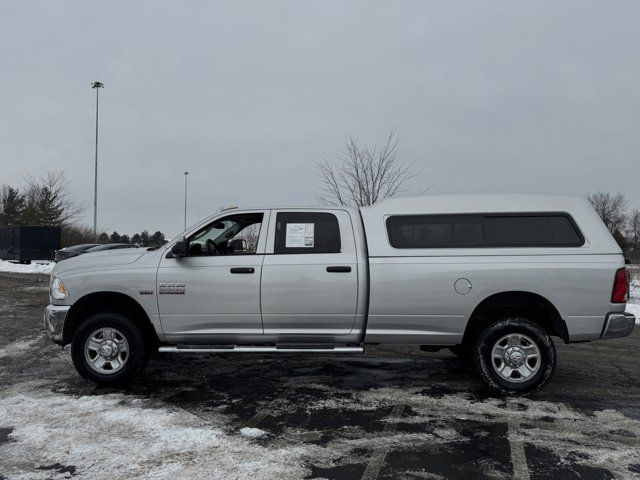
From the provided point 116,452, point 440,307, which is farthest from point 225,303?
point 440,307

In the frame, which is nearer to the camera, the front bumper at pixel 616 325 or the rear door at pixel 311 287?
the front bumper at pixel 616 325

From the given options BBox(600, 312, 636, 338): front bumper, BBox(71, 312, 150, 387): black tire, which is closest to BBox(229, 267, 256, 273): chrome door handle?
BBox(71, 312, 150, 387): black tire

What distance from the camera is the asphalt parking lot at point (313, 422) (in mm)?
3539

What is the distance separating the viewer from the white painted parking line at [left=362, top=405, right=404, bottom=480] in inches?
135

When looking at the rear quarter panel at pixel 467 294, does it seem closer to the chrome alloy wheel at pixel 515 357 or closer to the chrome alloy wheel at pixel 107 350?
the chrome alloy wheel at pixel 515 357

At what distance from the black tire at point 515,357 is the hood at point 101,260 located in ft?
12.4

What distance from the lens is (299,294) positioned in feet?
17.2

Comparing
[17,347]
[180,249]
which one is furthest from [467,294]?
[17,347]

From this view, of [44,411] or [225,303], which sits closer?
[44,411]

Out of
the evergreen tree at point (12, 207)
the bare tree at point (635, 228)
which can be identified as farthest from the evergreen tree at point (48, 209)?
the bare tree at point (635, 228)

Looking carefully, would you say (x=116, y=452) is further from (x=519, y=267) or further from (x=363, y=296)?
(x=519, y=267)

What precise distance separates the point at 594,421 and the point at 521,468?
1.39 m

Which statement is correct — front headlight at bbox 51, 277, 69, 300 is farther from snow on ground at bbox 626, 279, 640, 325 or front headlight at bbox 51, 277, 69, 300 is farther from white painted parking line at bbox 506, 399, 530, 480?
snow on ground at bbox 626, 279, 640, 325

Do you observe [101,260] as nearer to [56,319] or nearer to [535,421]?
[56,319]
